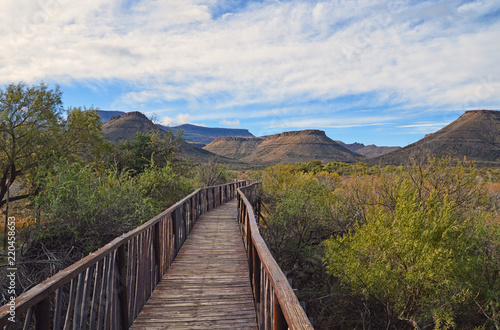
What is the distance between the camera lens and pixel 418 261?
19.9ft

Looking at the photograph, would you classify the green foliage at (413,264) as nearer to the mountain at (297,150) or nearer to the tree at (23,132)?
the tree at (23,132)

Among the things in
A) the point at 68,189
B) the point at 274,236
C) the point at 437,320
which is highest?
the point at 68,189

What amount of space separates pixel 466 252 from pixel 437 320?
1.92 metres

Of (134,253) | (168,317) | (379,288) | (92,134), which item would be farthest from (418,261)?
(92,134)

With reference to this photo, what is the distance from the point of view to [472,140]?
53.8 meters

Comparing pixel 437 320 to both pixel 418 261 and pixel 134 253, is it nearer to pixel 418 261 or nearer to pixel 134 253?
pixel 418 261

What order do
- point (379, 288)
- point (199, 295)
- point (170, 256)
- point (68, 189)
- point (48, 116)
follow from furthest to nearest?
point (48, 116) < point (68, 189) < point (379, 288) < point (170, 256) < point (199, 295)

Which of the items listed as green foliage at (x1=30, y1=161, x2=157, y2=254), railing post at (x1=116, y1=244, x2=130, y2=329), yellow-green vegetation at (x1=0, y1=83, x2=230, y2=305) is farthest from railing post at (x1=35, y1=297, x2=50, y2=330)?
green foliage at (x1=30, y1=161, x2=157, y2=254)

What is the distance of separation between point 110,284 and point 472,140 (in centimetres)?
6603

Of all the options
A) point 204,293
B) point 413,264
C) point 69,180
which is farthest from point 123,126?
point 413,264

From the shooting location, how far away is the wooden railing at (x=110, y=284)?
6.72ft

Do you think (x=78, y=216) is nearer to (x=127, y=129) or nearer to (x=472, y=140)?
(x=472, y=140)

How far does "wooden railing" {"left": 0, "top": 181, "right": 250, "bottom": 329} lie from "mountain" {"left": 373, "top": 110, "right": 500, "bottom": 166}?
39646 mm

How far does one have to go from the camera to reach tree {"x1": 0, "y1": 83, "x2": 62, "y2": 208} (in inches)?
567
